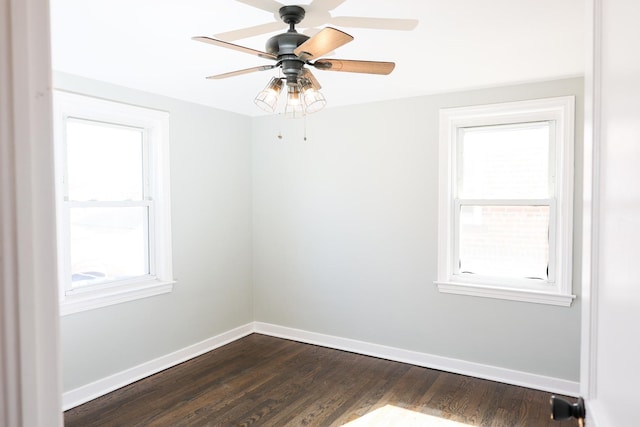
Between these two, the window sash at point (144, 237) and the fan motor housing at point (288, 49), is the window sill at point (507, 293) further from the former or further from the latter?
the window sash at point (144, 237)

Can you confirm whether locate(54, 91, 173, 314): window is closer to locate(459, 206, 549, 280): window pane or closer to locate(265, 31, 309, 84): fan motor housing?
locate(265, 31, 309, 84): fan motor housing

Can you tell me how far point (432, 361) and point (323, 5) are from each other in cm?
296

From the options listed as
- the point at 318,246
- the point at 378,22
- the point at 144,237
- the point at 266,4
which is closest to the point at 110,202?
the point at 144,237

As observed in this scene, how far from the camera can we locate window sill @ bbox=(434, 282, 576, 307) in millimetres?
3080

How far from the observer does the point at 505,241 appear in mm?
3352

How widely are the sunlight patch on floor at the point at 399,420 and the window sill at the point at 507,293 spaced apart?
3.43 feet

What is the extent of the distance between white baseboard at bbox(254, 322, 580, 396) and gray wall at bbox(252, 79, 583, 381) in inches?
2.1

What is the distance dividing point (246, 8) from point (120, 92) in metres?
1.67

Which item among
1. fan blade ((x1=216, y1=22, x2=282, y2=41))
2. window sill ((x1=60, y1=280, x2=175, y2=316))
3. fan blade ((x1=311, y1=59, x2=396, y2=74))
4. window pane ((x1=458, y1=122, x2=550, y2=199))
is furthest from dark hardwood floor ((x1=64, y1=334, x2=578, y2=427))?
fan blade ((x1=216, y1=22, x2=282, y2=41))

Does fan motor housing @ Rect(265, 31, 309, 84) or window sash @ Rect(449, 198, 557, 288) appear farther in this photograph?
window sash @ Rect(449, 198, 557, 288)

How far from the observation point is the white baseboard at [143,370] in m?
2.92

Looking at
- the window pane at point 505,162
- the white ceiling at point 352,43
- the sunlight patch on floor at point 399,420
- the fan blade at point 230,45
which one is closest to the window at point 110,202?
the white ceiling at point 352,43

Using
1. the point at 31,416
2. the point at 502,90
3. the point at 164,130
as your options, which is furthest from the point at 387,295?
the point at 31,416

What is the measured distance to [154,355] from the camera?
3.48 metres
